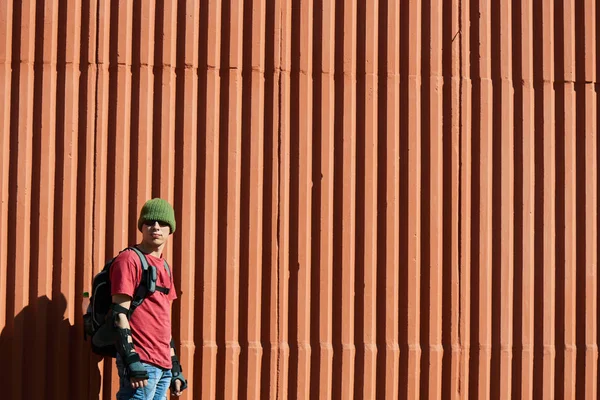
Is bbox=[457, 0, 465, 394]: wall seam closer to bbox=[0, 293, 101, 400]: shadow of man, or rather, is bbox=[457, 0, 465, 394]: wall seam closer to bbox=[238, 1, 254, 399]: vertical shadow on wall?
bbox=[238, 1, 254, 399]: vertical shadow on wall

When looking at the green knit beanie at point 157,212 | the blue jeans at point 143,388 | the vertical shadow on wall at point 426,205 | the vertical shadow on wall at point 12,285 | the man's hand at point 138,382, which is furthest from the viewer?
the vertical shadow on wall at point 426,205

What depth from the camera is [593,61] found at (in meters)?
7.47

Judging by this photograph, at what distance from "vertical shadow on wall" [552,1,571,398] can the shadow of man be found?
330 cm

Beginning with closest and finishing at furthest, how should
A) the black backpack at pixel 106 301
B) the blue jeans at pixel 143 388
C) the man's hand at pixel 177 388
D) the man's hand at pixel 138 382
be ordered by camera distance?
the man's hand at pixel 138 382 < the blue jeans at pixel 143 388 < the black backpack at pixel 106 301 < the man's hand at pixel 177 388

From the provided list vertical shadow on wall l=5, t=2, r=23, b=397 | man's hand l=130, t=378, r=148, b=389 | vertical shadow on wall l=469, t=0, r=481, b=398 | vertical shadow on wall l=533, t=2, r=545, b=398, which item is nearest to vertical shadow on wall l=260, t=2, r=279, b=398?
man's hand l=130, t=378, r=148, b=389

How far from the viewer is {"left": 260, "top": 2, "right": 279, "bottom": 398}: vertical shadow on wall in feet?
23.4

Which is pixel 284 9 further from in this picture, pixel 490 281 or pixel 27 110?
pixel 490 281

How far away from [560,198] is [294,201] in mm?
1952

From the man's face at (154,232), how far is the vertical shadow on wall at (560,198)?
2.90m

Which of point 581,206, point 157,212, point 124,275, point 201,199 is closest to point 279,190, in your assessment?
point 201,199

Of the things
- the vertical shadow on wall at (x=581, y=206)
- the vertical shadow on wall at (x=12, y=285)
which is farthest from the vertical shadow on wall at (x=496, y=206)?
the vertical shadow on wall at (x=12, y=285)

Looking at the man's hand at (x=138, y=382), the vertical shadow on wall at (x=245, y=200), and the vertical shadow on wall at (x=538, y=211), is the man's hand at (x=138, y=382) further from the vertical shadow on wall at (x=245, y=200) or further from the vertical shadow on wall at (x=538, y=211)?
the vertical shadow on wall at (x=538, y=211)

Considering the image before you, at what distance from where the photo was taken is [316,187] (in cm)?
723

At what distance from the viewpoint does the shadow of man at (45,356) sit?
7.01 meters
